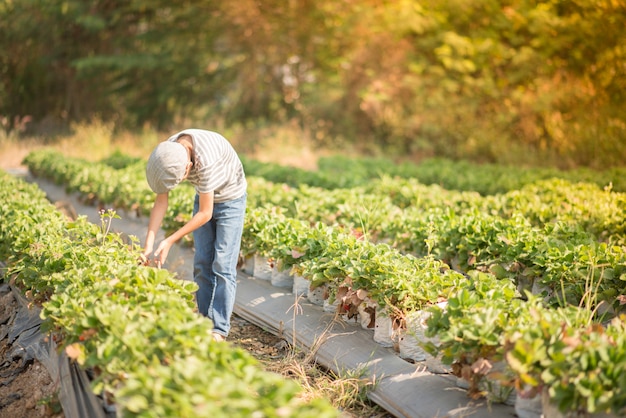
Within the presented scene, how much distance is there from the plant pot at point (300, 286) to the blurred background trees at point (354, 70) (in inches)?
315

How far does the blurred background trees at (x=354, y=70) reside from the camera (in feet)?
43.6

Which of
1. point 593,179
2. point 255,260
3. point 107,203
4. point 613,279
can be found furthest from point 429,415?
point 593,179

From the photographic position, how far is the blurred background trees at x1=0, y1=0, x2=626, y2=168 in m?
13.3

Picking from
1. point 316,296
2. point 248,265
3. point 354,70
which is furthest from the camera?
point 354,70

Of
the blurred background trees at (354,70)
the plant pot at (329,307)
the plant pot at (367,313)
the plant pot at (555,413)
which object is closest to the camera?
the plant pot at (555,413)

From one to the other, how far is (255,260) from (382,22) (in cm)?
1176

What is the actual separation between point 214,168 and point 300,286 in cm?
154

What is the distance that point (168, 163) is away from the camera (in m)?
3.53

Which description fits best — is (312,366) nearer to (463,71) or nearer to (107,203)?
(107,203)

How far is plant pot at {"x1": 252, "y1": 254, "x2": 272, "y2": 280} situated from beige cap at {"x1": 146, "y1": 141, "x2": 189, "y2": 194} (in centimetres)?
188

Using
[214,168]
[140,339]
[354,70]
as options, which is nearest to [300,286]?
[214,168]

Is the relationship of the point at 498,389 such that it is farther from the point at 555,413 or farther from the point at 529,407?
the point at 555,413

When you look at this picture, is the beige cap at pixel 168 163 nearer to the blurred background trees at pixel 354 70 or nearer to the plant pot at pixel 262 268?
the plant pot at pixel 262 268

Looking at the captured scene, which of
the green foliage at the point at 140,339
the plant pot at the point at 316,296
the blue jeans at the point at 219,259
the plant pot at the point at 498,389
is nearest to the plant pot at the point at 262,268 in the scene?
the plant pot at the point at 316,296
